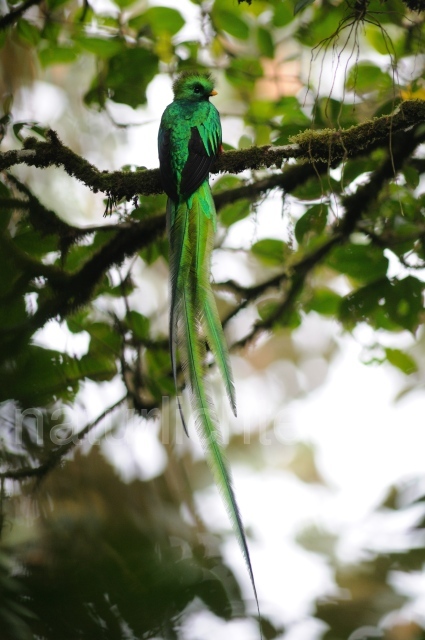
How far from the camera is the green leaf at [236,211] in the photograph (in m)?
2.29

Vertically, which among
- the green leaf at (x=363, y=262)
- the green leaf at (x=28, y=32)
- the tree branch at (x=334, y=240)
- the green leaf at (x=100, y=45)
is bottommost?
the green leaf at (x=363, y=262)

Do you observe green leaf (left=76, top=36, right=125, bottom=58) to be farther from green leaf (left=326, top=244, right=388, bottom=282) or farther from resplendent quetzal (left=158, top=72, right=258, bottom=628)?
green leaf (left=326, top=244, right=388, bottom=282)

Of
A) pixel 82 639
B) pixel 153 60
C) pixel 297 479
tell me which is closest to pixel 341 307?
pixel 153 60

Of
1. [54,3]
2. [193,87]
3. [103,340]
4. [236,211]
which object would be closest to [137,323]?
[103,340]

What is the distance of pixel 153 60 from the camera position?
2.22 meters

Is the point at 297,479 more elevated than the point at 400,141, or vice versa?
the point at 297,479

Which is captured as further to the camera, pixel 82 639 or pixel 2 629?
pixel 82 639

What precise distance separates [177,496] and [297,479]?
81.1 inches

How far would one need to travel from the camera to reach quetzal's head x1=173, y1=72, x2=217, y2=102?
196cm

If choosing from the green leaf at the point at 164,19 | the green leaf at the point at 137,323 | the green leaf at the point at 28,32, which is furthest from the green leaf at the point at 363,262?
the green leaf at the point at 28,32

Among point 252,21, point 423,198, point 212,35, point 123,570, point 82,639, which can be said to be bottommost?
point 82,639

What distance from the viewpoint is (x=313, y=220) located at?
207 cm

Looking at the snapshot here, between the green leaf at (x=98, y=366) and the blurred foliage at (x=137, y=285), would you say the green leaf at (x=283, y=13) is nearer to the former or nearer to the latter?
the blurred foliage at (x=137, y=285)

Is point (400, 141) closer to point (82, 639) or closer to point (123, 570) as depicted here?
point (123, 570)
